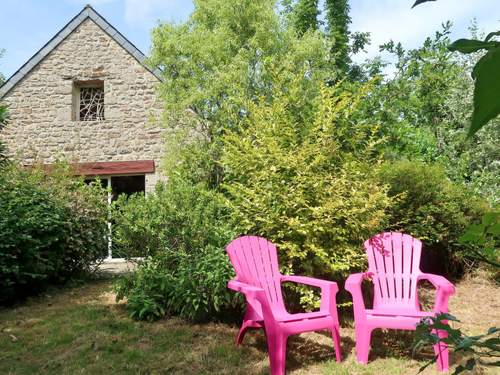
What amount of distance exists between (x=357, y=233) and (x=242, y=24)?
6.87 m

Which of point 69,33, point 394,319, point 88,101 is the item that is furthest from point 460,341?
point 69,33

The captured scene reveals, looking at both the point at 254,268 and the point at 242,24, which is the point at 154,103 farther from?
the point at 254,268

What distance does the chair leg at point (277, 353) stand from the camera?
3.67m

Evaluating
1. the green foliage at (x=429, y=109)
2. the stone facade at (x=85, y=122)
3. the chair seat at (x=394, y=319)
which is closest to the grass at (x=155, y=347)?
the chair seat at (x=394, y=319)

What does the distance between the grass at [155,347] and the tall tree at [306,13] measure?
13613mm

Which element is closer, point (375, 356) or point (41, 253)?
point (375, 356)

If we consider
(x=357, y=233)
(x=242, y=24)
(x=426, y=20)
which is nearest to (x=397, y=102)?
(x=242, y=24)

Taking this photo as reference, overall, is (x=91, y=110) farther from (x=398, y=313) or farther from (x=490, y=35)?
(x=490, y=35)

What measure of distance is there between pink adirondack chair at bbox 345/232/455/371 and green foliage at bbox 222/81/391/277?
290 mm

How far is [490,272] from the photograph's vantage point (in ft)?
23.6

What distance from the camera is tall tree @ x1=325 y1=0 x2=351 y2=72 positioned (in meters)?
16.8

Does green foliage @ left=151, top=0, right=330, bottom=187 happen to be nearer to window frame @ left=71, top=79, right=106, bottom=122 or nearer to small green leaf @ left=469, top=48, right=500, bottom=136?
window frame @ left=71, top=79, right=106, bottom=122

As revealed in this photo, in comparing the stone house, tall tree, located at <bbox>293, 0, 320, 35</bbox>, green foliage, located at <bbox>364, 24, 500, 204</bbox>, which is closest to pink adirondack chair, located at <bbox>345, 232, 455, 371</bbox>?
green foliage, located at <bbox>364, 24, 500, 204</bbox>

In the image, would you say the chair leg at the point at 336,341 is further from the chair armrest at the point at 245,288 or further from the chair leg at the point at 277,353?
the chair armrest at the point at 245,288
